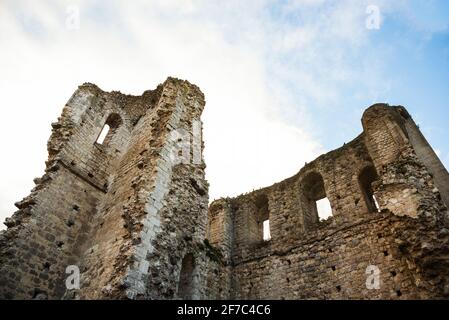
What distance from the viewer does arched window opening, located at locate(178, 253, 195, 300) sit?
22.8ft

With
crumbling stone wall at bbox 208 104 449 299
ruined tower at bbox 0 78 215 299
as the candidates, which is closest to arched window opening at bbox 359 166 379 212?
crumbling stone wall at bbox 208 104 449 299

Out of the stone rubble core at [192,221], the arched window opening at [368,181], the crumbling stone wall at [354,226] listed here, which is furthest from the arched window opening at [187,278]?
the arched window opening at [368,181]

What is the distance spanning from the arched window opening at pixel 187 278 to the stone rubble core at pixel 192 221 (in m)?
0.03

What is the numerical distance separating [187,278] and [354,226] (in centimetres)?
500

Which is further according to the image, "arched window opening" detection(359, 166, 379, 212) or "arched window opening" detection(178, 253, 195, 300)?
"arched window opening" detection(359, 166, 379, 212)

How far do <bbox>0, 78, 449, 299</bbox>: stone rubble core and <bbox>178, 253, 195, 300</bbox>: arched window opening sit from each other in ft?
0.10

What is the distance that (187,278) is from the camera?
23.2ft

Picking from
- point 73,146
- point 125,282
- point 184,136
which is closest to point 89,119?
point 73,146

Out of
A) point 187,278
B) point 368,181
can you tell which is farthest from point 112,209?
point 368,181

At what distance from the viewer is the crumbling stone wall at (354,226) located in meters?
7.23

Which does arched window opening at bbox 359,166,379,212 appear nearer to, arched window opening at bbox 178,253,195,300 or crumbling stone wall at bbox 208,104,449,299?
crumbling stone wall at bbox 208,104,449,299
